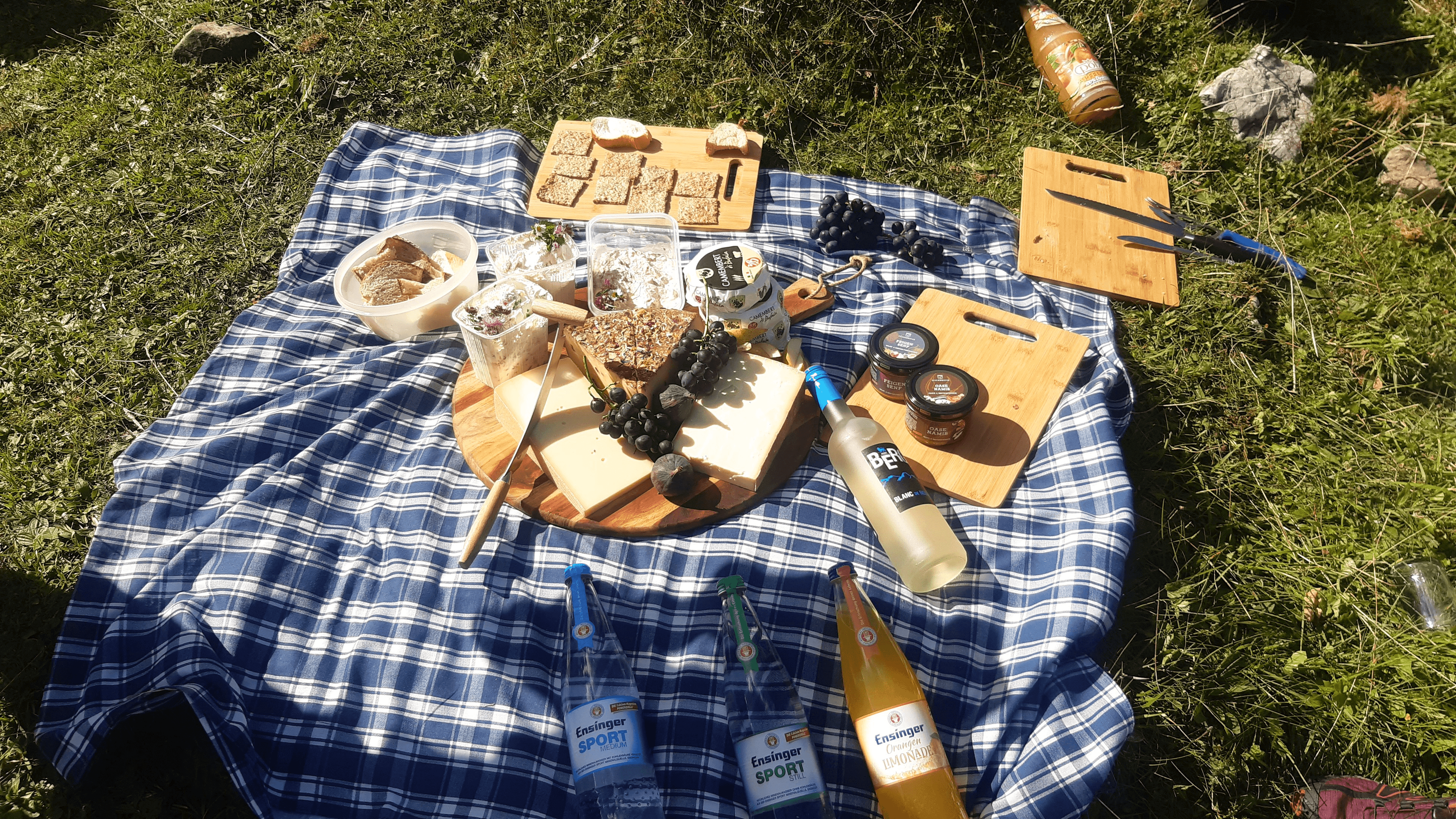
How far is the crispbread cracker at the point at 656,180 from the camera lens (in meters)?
4.15

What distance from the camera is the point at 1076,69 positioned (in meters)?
4.87

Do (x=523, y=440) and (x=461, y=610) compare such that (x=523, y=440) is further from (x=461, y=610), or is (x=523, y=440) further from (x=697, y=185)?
(x=697, y=185)

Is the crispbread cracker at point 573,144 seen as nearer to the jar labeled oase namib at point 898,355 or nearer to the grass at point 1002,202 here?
the grass at point 1002,202

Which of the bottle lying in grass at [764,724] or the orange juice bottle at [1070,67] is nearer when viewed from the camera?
the bottle lying in grass at [764,724]

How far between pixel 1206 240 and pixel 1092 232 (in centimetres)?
64

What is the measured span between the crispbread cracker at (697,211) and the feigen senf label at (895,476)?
1.86 m

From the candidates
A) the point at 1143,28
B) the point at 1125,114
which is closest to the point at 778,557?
the point at 1125,114

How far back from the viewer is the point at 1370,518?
3383mm

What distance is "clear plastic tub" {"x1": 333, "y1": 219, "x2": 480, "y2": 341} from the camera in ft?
10.7

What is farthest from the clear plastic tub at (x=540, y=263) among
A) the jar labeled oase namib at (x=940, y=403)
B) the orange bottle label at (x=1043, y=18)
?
the orange bottle label at (x=1043, y=18)

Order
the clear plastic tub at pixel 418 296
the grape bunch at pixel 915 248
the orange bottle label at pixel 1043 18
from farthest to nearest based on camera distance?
1. the orange bottle label at pixel 1043 18
2. the grape bunch at pixel 915 248
3. the clear plastic tub at pixel 418 296

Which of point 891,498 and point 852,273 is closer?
point 891,498

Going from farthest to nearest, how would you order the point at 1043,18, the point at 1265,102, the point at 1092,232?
the point at 1043,18
the point at 1265,102
the point at 1092,232

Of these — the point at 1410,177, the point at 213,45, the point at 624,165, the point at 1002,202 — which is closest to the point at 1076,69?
the point at 1002,202
